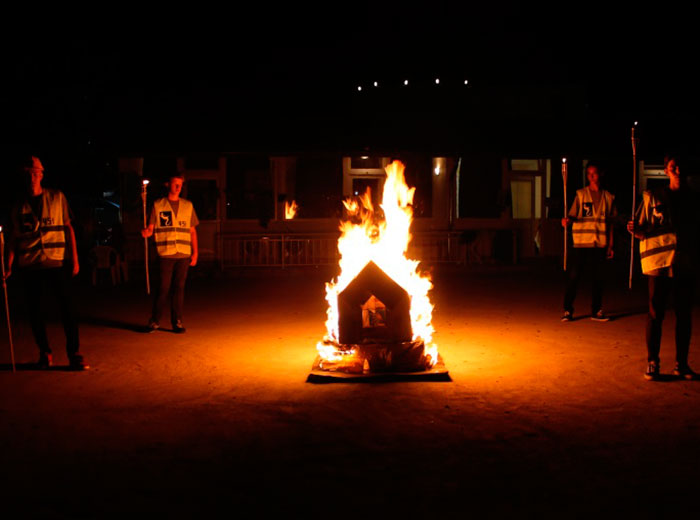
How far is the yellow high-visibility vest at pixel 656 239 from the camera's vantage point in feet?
21.9

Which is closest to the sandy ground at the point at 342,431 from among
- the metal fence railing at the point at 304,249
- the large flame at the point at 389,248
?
the large flame at the point at 389,248

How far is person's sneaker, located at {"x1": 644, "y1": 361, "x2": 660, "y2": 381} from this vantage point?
6828 millimetres

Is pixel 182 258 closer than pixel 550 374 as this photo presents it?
No

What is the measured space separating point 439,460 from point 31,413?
347cm

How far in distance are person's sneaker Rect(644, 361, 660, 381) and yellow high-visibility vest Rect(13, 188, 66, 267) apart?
234 inches

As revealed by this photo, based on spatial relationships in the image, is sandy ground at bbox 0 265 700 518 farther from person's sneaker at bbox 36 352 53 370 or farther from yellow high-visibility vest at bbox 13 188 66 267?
yellow high-visibility vest at bbox 13 188 66 267

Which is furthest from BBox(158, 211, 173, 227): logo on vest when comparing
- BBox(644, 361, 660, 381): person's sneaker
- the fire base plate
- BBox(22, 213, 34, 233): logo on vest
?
BBox(644, 361, 660, 381): person's sneaker

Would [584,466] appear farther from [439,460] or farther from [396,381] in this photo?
[396,381]

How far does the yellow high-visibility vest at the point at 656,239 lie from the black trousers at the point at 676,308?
0.15 metres

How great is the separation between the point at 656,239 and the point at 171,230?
5795 millimetres

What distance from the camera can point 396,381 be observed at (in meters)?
6.93

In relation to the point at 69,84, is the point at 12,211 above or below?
below

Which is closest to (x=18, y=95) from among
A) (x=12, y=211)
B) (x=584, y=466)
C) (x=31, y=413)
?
(x=12, y=211)

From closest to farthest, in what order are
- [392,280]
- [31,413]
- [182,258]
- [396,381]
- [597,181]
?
[31,413] < [396,381] < [392,280] < [182,258] < [597,181]
